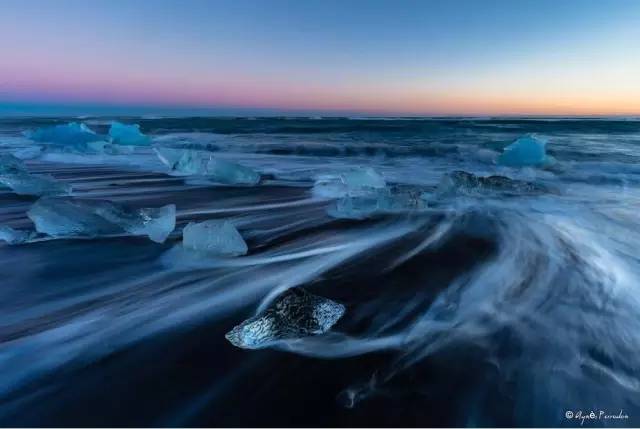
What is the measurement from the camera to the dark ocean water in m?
1.91

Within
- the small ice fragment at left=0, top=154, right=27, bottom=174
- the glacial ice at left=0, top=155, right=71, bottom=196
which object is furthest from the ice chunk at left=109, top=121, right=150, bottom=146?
the glacial ice at left=0, top=155, right=71, bottom=196

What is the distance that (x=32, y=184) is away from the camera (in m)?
6.66

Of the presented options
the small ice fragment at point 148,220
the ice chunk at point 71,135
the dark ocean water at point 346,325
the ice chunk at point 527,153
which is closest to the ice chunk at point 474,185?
the dark ocean water at point 346,325

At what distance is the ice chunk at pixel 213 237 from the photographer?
374 centimetres

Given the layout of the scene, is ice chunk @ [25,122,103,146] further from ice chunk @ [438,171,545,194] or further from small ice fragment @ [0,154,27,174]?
ice chunk @ [438,171,545,194]

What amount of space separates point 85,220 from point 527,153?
10999mm

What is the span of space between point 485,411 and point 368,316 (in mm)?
952

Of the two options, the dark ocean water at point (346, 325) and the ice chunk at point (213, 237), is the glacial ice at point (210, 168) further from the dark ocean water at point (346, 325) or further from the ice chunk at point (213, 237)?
the ice chunk at point (213, 237)

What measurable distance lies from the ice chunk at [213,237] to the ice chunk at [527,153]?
1004cm

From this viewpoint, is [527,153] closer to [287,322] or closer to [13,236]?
[287,322]

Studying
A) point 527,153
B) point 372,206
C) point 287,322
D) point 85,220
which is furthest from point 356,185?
point 527,153

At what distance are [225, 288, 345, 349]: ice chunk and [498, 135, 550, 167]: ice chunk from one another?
10.5m

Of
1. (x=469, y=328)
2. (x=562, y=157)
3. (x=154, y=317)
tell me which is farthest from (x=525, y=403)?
(x=562, y=157)

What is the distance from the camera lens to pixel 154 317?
108 inches
